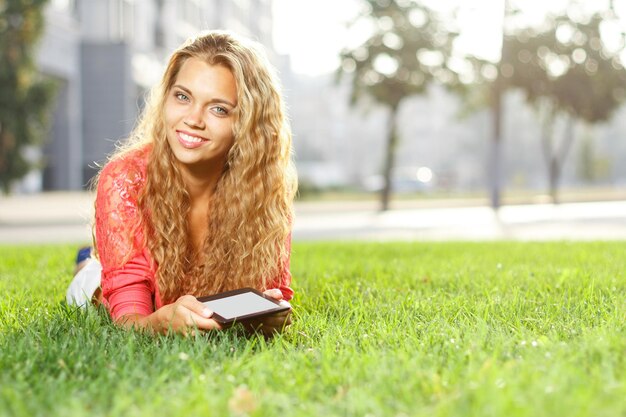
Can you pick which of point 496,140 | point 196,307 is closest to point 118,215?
point 196,307

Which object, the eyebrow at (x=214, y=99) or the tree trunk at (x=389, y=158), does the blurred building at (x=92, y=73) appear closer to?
the tree trunk at (x=389, y=158)

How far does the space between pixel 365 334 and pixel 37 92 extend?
64.6 ft

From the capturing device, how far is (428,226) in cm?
1764

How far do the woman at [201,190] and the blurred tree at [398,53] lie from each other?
20.2 m

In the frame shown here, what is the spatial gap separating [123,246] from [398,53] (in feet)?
68.8

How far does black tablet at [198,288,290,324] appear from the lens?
314 cm

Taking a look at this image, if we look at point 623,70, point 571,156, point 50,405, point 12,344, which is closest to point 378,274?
point 12,344

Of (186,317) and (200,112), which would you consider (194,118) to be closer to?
(200,112)

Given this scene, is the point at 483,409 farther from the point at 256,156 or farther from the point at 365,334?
the point at 256,156

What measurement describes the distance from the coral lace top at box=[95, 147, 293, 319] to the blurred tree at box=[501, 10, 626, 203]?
2544cm

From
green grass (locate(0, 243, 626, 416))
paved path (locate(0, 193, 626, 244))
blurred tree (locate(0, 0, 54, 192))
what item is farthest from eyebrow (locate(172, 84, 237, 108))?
blurred tree (locate(0, 0, 54, 192))

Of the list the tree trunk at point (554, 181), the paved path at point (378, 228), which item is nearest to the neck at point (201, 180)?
the paved path at point (378, 228)

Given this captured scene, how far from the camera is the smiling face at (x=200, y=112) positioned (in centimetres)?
358

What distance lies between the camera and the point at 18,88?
68.2 ft
